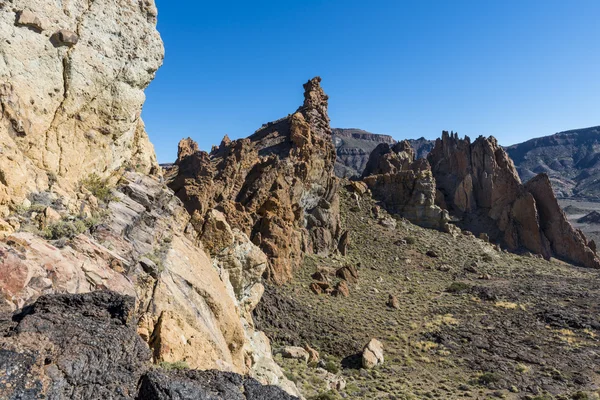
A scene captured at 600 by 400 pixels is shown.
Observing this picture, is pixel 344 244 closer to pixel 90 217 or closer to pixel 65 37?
pixel 90 217

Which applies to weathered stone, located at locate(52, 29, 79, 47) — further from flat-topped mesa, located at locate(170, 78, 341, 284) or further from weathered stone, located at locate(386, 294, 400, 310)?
weathered stone, located at locate(386, 294, 400, 310)

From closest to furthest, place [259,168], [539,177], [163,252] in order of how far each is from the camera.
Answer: [163,252]
[259,168]
[539,177]

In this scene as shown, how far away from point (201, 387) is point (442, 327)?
107 feet

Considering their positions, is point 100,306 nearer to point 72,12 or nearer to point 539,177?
point 72,12

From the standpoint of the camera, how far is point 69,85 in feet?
31.6

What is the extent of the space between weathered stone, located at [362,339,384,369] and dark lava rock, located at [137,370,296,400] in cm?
2128

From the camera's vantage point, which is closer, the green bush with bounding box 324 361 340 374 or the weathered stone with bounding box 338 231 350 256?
the green bush with bounding box 324 361 340 374

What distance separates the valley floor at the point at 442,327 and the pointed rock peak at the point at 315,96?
81.4ft

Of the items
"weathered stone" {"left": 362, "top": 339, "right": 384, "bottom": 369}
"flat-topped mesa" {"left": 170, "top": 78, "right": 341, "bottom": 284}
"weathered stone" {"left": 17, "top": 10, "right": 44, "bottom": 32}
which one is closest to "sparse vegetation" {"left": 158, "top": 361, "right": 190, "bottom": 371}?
"weathered stone" {"left": 17, "top": 10, "right": 44, "bottom": 32}

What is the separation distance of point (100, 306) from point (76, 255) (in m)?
2.09

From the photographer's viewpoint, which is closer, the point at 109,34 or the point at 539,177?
the point at 109,34

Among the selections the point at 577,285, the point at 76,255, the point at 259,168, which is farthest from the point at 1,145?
the point at 577,285

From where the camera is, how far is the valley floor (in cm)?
2281

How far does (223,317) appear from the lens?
1136cm
